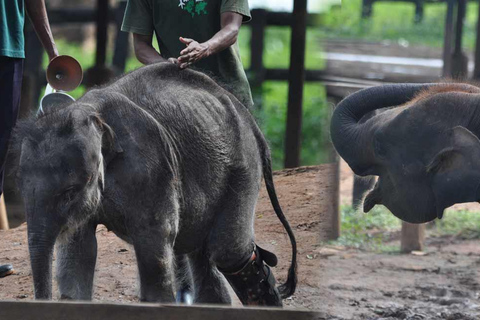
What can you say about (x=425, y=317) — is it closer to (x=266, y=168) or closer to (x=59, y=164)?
(x=266, y=168)

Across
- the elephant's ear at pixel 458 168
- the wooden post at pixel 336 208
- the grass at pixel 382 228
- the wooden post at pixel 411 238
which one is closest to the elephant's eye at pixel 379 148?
the elephant's ear at pixel 458 168

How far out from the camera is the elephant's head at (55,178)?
3.25 metres

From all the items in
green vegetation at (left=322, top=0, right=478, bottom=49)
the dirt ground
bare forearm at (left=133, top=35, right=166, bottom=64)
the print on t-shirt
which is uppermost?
the print on t-shirt

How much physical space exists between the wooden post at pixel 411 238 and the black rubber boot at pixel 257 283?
328 centimetres

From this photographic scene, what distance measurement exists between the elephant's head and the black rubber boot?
1150 millimetres

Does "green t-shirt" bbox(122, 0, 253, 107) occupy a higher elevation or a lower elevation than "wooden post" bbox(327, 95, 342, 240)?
higher

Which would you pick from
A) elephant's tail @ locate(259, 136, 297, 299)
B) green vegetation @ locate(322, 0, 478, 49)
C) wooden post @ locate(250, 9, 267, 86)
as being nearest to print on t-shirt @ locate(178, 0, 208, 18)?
elephant's tail @ locate(259, 136, 297, 299)

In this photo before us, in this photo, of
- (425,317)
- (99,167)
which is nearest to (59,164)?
(99,167)

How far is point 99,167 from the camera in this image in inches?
131

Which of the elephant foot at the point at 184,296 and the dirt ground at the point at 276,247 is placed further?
the dirt ground at the point at 276,247

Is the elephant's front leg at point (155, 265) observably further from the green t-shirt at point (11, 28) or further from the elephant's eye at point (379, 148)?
the green t-shirt at point (11, 28)

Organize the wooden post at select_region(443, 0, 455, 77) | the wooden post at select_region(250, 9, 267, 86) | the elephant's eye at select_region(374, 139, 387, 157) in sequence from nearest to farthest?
the elephant's eye at select_region(374, 139, 387, 157) → the wooden post at select_region(250, 9, 267, 86) → the wooden post at select_region(443, 0, 455, 77)

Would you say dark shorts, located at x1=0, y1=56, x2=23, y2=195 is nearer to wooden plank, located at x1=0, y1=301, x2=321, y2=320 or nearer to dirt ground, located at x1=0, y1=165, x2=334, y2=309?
dirt ground, located at x1=0, y1=165, x2=334, y2=309

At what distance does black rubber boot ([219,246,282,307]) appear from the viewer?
4301 mm
